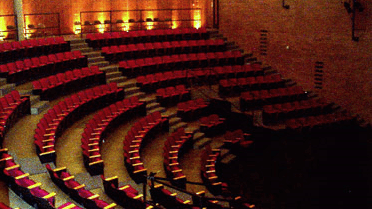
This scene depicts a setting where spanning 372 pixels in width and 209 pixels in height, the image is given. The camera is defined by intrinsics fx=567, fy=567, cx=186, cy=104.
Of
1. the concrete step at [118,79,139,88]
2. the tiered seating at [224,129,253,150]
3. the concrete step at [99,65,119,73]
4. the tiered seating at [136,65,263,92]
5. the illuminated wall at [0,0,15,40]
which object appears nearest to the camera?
the tiered seating at [224,129,253,150]

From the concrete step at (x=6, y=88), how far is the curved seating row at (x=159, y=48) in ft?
7.91

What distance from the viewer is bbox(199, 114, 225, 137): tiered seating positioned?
28.9 feet

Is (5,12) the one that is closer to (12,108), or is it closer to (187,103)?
(187,103)

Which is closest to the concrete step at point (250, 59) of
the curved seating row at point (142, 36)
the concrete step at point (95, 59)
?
the curved seating row at point (142, 36)

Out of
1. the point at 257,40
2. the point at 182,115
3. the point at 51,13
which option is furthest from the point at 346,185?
the point at 51,13

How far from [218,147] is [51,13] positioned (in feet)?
15.1

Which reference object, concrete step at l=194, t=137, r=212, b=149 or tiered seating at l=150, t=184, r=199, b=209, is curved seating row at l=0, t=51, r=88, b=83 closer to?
concrete step at l=194, t=137, r=212, b=149

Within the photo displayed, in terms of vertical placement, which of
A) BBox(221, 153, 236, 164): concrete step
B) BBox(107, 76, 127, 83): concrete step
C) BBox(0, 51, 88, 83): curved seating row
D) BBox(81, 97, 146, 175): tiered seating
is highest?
BBox(0, 51, 88, 83): curved seating row

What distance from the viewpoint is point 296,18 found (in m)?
10.7

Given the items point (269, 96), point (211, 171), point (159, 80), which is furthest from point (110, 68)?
point (211, 171)

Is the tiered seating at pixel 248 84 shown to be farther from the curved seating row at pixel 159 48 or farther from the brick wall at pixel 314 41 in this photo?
the curved seating row at pixel 159 48

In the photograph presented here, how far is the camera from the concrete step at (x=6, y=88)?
7.81 metres

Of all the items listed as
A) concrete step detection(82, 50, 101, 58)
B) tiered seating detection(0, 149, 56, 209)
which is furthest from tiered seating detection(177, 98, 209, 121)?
tiered seating detection(0, 149, 56, 209)

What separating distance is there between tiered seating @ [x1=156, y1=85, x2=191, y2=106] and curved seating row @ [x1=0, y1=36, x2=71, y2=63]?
193 cm
